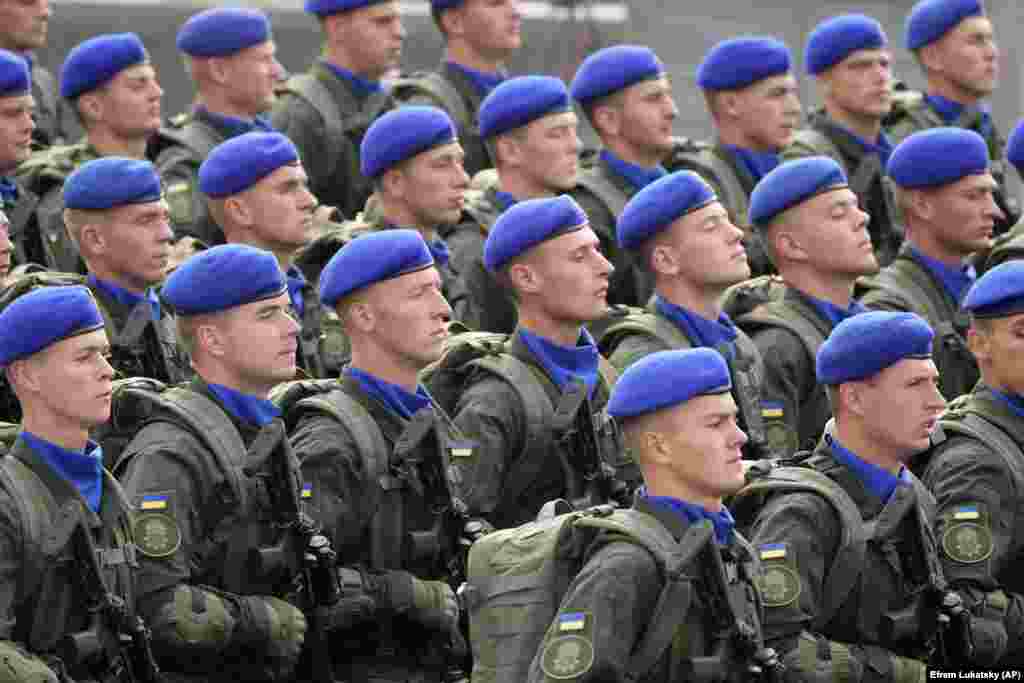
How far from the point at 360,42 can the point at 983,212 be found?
4370 millimetres

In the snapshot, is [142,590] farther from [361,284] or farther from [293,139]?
[293,139]

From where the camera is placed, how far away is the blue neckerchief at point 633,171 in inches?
645

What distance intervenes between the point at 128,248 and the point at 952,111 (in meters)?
6.59

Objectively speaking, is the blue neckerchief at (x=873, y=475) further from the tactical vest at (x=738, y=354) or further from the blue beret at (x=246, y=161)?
the blue beret at (x=246, y=161)

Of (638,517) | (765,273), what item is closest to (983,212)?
(765,273)

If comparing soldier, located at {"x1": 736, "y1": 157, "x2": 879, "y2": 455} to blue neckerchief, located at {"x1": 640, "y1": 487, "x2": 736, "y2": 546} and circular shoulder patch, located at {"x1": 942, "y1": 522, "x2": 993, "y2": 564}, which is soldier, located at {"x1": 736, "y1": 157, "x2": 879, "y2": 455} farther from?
blue neckerchief, located at {"x1": 640, "y1": 487, "x2": 736, "y2": 546}

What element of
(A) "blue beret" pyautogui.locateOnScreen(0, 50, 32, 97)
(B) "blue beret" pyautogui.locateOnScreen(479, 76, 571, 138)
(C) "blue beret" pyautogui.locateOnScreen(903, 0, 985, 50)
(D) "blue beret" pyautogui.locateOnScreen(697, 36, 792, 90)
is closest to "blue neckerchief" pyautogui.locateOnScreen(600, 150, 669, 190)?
(B) "blue beret" pyautogui.locateOnScreen(479, 76, 571, 138)

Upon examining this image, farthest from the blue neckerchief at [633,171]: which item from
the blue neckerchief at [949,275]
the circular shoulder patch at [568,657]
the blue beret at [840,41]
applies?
Result: the circular shoulder patch at [568,657]

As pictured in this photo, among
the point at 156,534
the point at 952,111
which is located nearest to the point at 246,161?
the point at 156,534

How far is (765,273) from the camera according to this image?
16.9 m

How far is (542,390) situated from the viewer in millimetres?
13023

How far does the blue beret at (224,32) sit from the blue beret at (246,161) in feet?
7.81

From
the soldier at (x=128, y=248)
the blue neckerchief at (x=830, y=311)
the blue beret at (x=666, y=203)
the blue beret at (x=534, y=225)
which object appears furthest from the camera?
the blue neckerchief at (x=830, y=311)

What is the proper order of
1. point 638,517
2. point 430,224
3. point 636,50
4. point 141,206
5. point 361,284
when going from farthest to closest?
point 636,50 < point 430,224 < point 141,206 < point 361,284 < point 638,517
